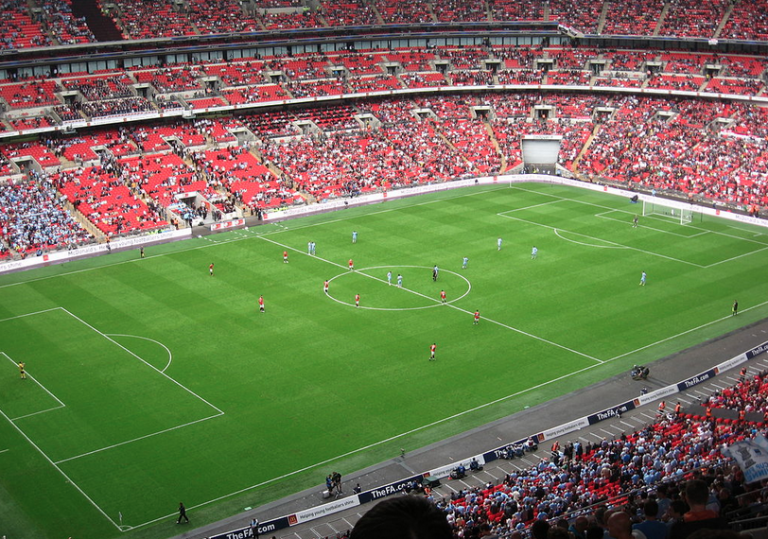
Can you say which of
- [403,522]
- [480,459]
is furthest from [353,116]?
[403,522]

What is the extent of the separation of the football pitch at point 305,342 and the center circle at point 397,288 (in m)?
0.22

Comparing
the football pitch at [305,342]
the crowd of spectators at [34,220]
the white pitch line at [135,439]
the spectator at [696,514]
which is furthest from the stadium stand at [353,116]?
the spectator at [696,514]

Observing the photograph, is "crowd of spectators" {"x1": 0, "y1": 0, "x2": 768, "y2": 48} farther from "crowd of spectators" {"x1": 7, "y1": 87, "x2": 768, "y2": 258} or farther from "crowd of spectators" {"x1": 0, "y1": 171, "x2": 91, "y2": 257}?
"crowd of spectators" {"x1": 0, "y1": 171, "x2": 91, "y2": 257}

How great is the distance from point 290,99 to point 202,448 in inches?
2363

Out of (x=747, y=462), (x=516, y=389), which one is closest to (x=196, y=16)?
(x=516, y=389)

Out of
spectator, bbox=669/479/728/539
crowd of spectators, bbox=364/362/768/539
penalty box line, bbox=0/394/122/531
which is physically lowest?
penalty box line, bbox=0/394/122/531

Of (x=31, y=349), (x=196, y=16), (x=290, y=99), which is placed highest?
(x=196, y=16)

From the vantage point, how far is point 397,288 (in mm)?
56375

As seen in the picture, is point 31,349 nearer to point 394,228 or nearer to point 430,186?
point 394,228

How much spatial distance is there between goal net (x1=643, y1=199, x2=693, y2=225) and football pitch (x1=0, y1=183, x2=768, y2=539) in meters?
1.35

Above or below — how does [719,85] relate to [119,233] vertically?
above

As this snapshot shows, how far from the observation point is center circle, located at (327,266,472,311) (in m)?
53.6

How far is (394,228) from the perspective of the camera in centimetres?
7112

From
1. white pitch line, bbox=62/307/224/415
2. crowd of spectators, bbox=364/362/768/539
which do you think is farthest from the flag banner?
white pitch line, bbox=62/307/224/415
